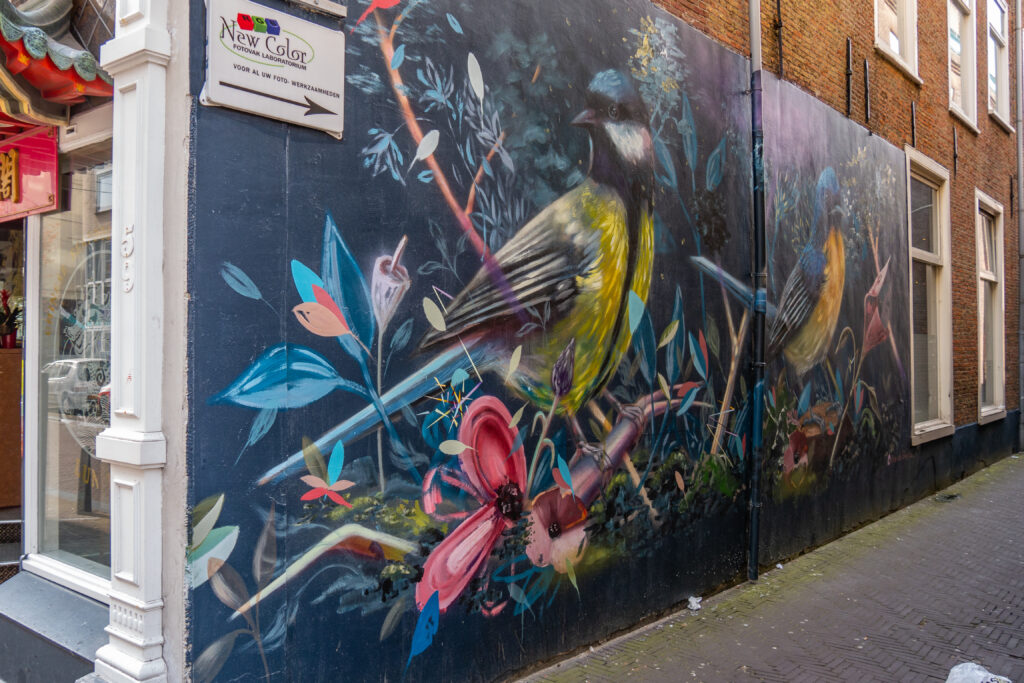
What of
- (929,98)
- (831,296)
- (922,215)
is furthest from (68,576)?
(929,98)

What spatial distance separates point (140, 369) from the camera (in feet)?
9.87

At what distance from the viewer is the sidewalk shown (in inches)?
184

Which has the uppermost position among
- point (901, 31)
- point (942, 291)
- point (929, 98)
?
point (901, 31)

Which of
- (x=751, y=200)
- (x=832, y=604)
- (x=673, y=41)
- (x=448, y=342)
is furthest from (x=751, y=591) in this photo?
(x=673, y=41)

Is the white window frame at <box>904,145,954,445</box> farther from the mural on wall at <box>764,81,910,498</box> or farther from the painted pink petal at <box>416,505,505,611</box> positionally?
the painted pink petal at <box>416,505,505,611</box>

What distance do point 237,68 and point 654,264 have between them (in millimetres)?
3264

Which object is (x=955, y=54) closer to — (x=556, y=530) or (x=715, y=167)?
(x=715, y=167)

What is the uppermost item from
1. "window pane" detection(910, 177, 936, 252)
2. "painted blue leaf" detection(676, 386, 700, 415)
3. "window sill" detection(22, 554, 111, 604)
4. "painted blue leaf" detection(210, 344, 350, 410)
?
"window pane" detection(910, 177, 936, 252)

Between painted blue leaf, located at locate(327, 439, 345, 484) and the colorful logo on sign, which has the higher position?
the colorful logo on sign

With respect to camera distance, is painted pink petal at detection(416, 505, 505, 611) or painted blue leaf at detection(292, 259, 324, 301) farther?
painted pink petal at detection(416, 505, 505, 611)

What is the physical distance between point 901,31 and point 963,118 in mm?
2534

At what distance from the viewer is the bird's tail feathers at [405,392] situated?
10.9 feet

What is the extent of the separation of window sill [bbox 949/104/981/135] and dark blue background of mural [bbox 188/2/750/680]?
858 cm

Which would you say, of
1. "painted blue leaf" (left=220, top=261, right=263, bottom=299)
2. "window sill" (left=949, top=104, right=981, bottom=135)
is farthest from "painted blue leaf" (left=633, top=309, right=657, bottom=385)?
"window sill" (left=949, top=104, right=981, bottom=135)
